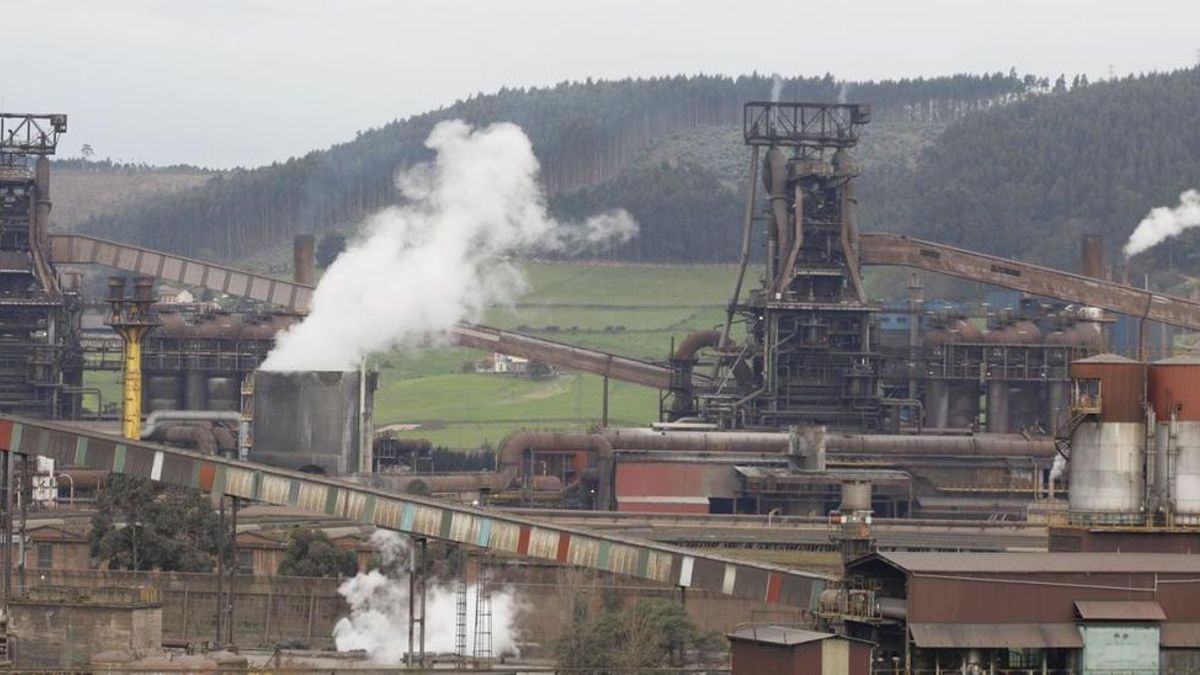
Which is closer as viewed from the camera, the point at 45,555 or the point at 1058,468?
the point at 45,555

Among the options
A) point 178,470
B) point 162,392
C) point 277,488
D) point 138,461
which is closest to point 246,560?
point 138,461

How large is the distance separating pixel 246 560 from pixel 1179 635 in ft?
126

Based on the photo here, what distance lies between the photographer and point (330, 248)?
192875 millimetres

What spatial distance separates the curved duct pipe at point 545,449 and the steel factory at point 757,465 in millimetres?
136

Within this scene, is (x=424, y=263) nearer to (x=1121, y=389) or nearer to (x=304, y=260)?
(x=304, y=260)

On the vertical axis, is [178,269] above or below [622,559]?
above

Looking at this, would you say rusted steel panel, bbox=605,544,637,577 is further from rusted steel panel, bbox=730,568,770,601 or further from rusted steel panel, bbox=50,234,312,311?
rusted steel panel, bbox=50,234,312,311

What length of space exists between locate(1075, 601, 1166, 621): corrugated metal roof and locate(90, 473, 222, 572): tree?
34888mm

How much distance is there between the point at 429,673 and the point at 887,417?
5462 centimetres

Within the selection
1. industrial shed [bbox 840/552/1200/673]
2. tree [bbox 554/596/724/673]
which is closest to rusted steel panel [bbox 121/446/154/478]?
tree [bbox 554/596/724/673]

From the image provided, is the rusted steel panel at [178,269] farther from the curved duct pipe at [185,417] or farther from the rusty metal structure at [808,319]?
the rusty metal structure at [808,319]

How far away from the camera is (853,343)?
372ft

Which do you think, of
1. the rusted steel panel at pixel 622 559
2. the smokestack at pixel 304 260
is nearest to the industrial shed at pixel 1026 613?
the rusted steel panel at pixel 622 559

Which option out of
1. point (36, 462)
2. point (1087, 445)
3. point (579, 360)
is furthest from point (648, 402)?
point (1087, 445)
